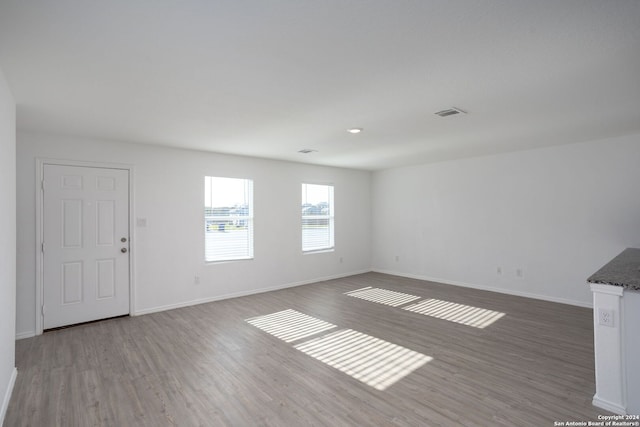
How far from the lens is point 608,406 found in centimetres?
226

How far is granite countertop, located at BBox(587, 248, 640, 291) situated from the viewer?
223 cm

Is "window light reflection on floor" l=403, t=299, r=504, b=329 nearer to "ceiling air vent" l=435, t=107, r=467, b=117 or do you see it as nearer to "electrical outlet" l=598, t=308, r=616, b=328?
"electrical outlet" l=598, t=308, r=616, b=328

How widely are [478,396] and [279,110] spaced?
9.51 ft

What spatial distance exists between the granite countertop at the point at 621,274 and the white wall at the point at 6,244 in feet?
13.8

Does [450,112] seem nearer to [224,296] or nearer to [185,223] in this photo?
[185,223]

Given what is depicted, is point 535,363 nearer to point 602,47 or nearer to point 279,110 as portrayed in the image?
point 602,47

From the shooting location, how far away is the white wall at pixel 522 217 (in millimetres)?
4473

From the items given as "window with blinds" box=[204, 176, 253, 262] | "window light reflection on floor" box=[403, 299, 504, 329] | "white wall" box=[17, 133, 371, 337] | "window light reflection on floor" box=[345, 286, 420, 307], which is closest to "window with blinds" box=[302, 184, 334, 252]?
"white wall" box=[17, 133, 371, 337]

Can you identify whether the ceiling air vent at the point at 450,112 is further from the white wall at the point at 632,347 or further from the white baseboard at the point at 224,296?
the white baseboard at the point at 224,296

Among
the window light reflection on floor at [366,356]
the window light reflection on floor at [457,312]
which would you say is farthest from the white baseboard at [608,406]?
the window light reflection on floor at [457,312]

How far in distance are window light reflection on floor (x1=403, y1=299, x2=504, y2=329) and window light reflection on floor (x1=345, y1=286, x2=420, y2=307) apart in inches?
10.3

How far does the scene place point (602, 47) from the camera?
1989mm

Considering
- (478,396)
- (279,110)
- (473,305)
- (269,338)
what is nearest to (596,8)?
(279,110)

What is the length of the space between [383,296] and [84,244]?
4340mm
